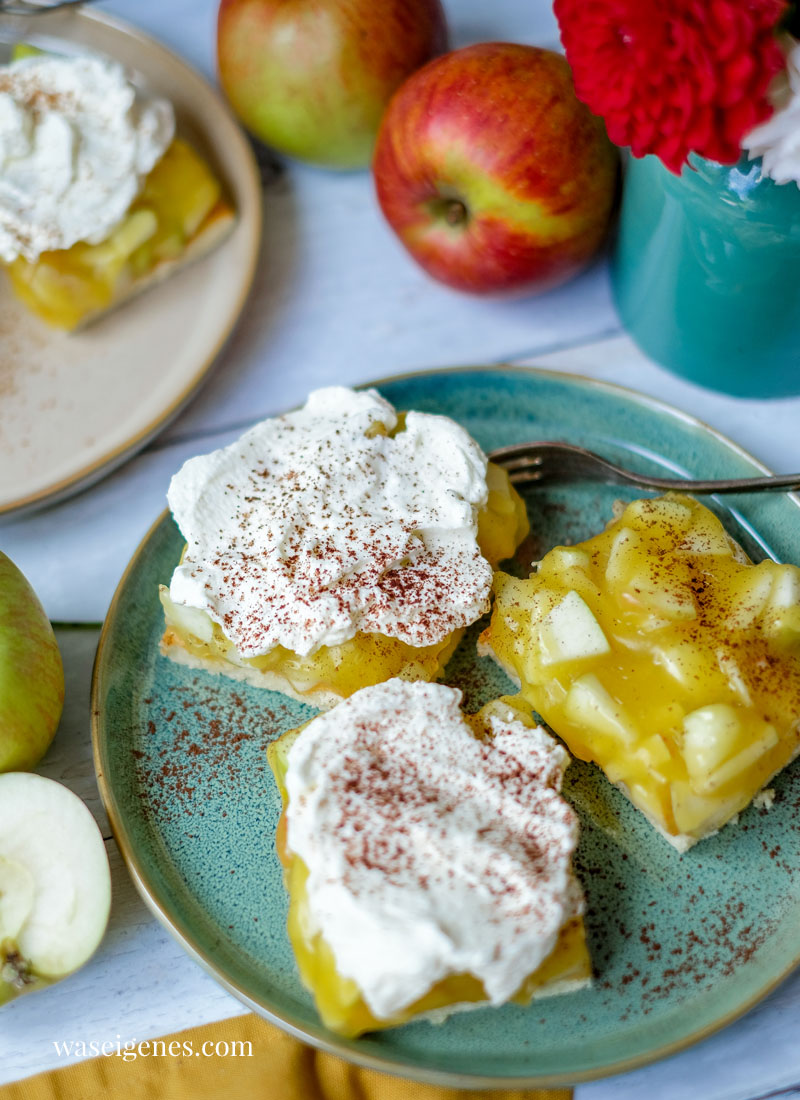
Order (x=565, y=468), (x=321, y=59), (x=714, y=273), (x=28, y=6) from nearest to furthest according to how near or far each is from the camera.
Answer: (x=714, y=273), (x=565, y=468), (x=321, y=59), (x=28, y=6)

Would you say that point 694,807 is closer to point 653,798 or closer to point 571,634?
point 653,798

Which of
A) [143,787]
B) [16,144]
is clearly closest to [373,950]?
[143,787]

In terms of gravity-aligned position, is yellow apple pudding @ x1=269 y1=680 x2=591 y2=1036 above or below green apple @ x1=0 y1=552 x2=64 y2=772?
above

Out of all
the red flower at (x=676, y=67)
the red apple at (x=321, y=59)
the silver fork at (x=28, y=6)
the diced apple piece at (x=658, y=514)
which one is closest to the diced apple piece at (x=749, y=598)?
the diced apple piece at (x=658, y=514)

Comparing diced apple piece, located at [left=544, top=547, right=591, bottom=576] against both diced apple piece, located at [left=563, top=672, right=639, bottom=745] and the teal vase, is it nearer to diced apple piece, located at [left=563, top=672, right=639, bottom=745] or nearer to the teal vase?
diced apple piece, located at [left=563, top=672, right=639, bottom=745]

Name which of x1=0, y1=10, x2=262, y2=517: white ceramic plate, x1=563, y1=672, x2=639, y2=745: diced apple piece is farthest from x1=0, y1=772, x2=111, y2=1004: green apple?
x1=563, y1=672, x2=639, y2=745: diced apple piece

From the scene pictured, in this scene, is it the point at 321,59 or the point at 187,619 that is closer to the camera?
the point at 187,619

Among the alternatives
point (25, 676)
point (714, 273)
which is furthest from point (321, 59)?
point (25, 676)
